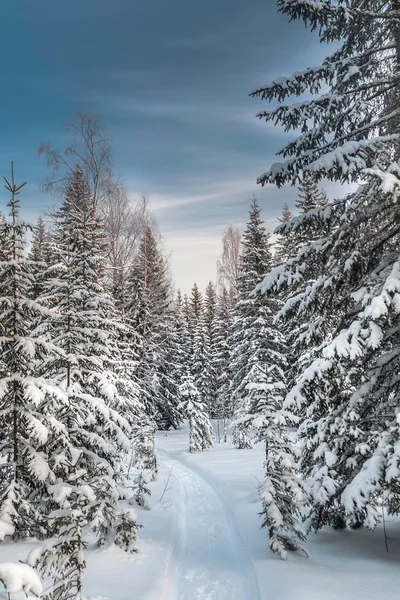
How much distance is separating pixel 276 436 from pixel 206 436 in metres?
20.1

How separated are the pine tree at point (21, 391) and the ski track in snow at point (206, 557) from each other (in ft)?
9.91

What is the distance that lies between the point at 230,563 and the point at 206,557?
63cm

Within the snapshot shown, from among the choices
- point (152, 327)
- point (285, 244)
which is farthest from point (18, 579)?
point (152, 327)

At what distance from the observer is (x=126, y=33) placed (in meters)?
22.9

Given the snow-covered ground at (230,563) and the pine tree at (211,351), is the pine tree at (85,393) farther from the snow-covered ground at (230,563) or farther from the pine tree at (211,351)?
the pine tree at (211,351)

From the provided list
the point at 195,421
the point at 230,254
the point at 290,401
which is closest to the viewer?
the point at 290,401

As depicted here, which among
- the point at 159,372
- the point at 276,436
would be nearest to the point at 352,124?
the point at 276,436

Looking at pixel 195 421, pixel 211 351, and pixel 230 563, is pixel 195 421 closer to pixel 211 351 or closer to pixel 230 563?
pixel 211 351

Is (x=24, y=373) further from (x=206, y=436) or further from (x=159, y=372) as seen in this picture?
(x=159, y=372)

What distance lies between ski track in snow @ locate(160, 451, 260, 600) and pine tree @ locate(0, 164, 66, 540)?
3.02m

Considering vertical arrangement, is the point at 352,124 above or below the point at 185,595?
above

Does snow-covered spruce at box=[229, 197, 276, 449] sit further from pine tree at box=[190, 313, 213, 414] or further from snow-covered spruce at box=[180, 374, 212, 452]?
pine tree at box=[190, 313, 213, 414]

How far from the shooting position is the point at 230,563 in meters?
7.52

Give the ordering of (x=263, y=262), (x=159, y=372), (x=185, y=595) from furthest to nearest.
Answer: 1. (x=159, y=372)
2. (x=263, y=262)
3. (x=185, y=595)
